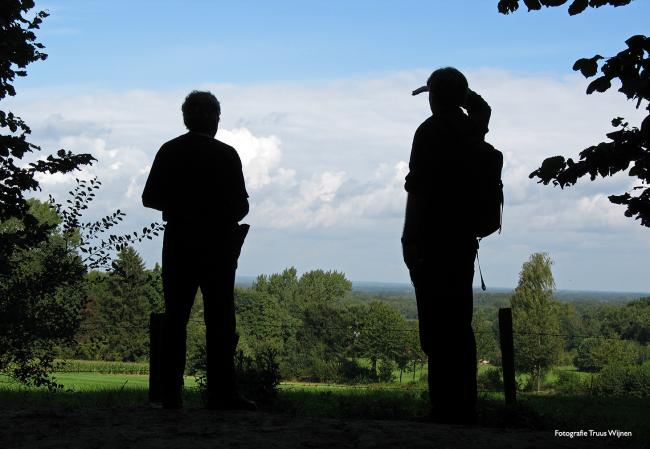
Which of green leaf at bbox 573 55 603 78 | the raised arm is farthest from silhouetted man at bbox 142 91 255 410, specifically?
green leaf at bbox 573 55 603 78

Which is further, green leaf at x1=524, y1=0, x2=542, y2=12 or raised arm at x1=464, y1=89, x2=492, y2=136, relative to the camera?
raised arm at x1=464, y1=89, x2=492, y2=136

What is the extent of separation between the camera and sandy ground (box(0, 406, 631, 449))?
428 centimetres

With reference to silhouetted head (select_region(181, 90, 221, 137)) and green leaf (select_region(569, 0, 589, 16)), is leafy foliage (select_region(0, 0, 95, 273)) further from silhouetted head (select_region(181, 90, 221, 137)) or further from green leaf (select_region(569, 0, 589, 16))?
green leaf (select_region(569, 0, 589, 16))

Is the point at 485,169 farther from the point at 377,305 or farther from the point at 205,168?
the point at 377,305

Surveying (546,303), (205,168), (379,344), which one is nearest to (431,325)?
(205,168)

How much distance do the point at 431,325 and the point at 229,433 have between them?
136 cm

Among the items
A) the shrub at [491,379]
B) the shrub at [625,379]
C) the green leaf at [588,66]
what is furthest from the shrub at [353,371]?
the green leaf at [588,66]

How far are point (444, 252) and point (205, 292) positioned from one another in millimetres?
1648

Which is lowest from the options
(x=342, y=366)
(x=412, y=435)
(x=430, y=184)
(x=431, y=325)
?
(x=342, y=366)

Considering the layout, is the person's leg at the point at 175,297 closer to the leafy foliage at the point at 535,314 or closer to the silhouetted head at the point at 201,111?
the silhouetted head at the point at 201,111

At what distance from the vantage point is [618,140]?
15.8 feet

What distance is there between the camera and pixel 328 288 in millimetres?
104438

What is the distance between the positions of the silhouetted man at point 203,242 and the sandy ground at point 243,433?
1.19 feet

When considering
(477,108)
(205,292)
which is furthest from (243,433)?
(477,108)
